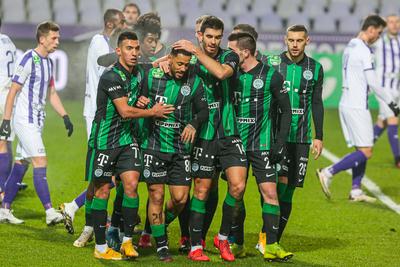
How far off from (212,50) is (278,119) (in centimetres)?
96

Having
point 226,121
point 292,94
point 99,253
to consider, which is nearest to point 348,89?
point 292,94

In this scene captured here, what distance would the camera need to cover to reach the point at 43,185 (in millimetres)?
10070

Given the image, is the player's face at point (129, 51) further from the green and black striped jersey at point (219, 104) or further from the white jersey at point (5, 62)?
the white jersey at point (5, 62)

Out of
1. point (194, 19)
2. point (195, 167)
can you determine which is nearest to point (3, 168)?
point (195, 167)

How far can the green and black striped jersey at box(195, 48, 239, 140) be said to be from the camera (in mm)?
8453

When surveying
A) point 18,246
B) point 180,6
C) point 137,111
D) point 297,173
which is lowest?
point 18,246

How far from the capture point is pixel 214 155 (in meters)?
8.52

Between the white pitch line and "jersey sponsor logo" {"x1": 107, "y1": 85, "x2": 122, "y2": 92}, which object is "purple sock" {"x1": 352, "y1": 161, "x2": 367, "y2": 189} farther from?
"jersey sponsor logo" {"x1": 107, "y1": 85, "x2": 122, "y2": 92}

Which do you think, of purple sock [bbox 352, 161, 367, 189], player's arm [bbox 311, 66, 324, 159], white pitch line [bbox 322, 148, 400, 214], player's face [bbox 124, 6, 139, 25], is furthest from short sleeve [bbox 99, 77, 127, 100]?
purple sock [bbox 352, 161, 367, 189]

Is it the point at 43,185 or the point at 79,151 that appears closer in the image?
the point at 43,185

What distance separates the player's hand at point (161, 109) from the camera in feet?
27.0

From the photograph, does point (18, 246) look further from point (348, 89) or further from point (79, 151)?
point (79, 151)

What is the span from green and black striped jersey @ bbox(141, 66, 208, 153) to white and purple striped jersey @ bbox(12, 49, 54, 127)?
6.81 ft

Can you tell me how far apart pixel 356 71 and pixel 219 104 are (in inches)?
159
